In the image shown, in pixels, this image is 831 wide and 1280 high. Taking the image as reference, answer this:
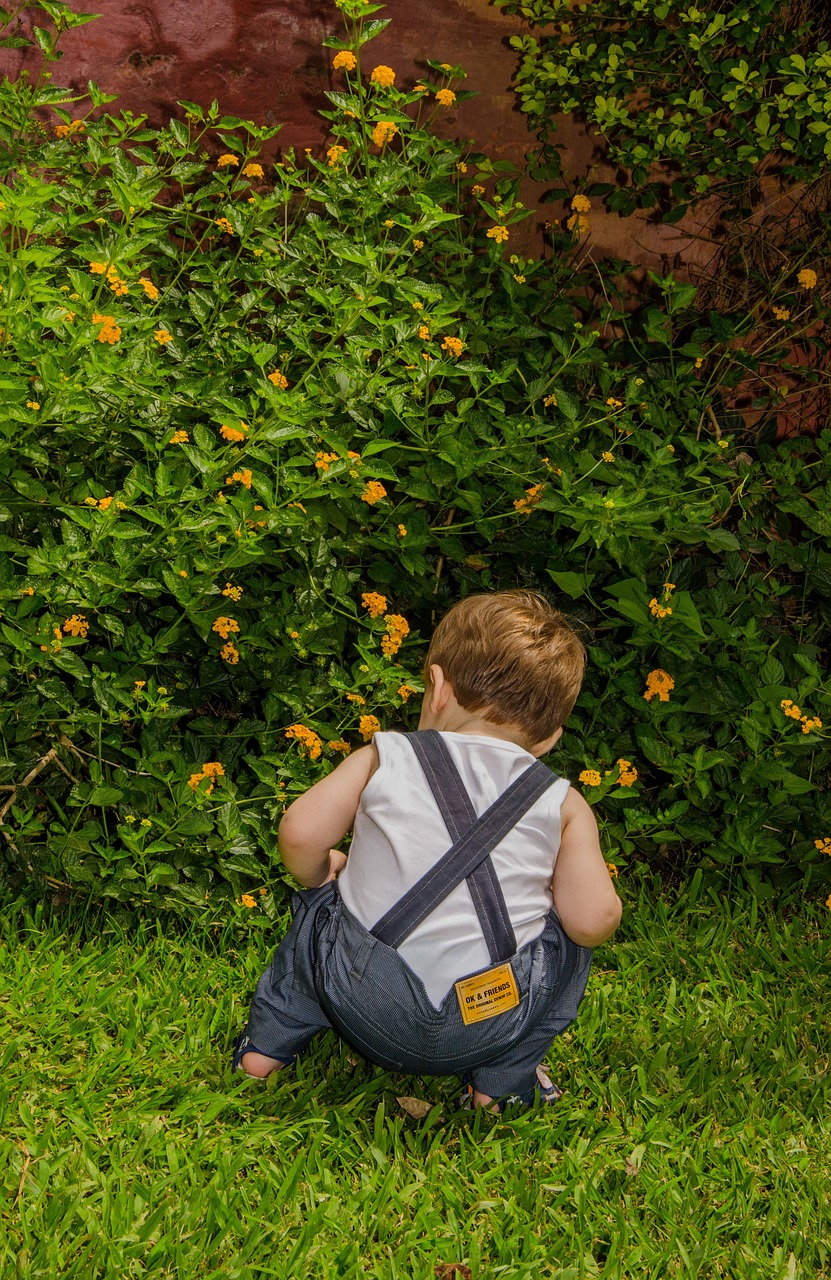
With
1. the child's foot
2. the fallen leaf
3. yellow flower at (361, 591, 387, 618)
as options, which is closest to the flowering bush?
yellow flower at (361, 591, 387, 618)

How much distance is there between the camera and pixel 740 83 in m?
3.09

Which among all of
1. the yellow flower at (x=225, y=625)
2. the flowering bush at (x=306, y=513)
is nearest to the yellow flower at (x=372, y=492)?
the flowering bush at (x=306, y=513)

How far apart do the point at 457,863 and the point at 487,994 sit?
0.69ft

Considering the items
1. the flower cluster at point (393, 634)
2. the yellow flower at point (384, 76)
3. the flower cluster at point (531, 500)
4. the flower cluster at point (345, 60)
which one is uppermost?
the yellow flower at point (384, 76)

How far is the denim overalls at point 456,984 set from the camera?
67.9 inches

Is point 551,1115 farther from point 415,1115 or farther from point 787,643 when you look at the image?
point 787,643

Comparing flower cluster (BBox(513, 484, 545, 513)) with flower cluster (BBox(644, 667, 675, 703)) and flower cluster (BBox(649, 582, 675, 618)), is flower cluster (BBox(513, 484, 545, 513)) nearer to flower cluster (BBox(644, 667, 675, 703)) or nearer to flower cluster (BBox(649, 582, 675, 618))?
flower cluster (BBox(649, 582, 675, 618))

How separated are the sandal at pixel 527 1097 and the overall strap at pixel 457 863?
1.40ft

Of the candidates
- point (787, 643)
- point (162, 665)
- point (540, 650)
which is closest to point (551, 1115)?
point (540, 650)

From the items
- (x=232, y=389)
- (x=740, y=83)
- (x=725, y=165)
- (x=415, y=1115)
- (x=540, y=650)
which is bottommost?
(x=415, y=1115)

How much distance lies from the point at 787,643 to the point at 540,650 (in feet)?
4.59

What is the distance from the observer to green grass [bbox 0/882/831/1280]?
165 cm

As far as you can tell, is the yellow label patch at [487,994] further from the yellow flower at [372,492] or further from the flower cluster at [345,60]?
the flower cluster at [345,60]

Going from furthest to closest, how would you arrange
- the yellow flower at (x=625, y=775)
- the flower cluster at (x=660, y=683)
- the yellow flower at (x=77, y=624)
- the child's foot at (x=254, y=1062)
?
the flower cluster at (x=660, y=683) → the yellow flower at (x=625, y=775) → the yellow flower at (x=77, y=624) → the child's foot at (x=254, y=1062)
